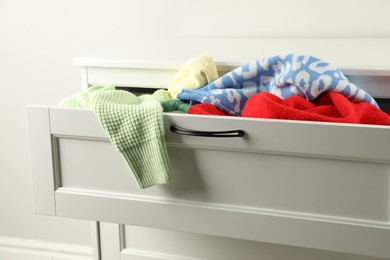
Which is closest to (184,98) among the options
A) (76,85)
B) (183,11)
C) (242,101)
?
(242,101)

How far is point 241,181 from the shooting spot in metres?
0.83

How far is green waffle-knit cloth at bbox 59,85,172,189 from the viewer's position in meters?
0.82

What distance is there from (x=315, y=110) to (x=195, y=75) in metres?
0.23

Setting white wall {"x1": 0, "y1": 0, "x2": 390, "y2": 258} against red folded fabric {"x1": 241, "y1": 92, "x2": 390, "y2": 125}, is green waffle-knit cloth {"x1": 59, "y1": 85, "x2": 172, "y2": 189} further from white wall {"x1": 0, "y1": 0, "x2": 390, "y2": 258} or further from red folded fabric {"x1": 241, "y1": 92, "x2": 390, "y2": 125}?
white wall {"x1": 0, "y1": 0, "x2": 390, "y2": 258}

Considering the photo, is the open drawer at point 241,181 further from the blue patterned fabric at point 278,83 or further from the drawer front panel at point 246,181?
the blue patterned fabric at point 278,83

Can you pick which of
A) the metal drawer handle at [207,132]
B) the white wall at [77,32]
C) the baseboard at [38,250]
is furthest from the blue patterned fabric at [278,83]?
the baseboard at [38,250]

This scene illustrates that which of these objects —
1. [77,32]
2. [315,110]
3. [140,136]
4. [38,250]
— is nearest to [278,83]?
[315,110]

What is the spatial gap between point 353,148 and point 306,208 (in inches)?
4.5

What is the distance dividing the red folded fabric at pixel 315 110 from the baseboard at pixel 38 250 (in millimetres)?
955

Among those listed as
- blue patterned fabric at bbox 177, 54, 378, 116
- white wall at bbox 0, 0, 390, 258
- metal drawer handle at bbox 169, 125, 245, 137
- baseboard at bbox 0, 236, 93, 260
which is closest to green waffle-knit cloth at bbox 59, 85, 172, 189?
metal drawer handle at bbox 169, 125, 245, 137

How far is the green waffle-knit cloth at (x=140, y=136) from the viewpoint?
82 cm

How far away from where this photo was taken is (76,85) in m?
1.55

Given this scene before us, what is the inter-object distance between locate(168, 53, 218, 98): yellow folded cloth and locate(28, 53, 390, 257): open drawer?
0.63ft

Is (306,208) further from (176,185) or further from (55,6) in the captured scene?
(55,6)
